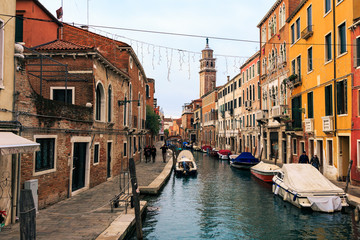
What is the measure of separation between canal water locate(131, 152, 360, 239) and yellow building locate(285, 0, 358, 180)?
14.0 ft

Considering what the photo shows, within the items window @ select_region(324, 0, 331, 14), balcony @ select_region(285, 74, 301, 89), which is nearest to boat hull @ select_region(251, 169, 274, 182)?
balcony @ select_region(285, 74, 301, 89)

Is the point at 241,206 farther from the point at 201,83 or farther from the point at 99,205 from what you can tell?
the point at 201,83

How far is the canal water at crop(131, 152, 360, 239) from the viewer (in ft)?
31.1

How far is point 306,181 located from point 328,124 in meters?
5.44

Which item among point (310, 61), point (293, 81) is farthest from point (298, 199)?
point (293, 81)

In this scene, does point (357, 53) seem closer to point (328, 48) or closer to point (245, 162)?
point (328, 48)

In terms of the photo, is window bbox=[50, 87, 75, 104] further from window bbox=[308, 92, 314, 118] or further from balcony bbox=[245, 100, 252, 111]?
balcony bbox=[245, 100, 252, 111]

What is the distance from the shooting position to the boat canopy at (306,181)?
11.6 m

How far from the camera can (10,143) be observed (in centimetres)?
701

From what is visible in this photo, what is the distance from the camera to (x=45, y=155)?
1008 cm

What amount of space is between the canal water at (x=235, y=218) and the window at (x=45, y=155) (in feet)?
12.1

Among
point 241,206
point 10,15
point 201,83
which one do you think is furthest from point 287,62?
point 201,83

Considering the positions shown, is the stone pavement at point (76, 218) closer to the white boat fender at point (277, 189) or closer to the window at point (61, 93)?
the window at point (61, 93)

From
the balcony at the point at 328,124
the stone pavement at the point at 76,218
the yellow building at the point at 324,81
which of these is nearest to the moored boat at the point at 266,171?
the yellow building at the point at 324,81
